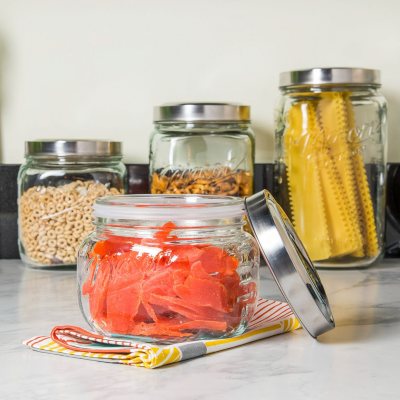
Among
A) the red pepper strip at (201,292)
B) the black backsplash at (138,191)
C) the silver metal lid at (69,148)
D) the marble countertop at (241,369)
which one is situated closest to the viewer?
the marble countertop at (241,369)

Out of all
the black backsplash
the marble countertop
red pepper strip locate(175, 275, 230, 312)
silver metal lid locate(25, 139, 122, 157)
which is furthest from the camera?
the black backsplash

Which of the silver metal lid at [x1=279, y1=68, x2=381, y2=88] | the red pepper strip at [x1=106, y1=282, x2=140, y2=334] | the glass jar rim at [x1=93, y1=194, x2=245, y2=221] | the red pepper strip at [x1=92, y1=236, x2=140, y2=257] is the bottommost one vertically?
the red pepper strip at [x1=106, y1=282, x2=140, y2=334]

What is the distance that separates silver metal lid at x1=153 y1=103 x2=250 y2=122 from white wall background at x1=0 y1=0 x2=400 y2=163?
196 millimetres

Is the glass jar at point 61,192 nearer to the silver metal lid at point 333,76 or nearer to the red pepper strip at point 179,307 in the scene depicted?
the silver metal lid at point 333,76

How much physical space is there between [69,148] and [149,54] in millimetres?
317

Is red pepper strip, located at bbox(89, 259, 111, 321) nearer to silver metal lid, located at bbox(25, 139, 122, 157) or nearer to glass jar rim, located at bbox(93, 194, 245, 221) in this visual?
glass jar rim, located at bbox(93, 194, 245, 221)

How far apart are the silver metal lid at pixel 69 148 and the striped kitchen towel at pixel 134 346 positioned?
20.8 inches

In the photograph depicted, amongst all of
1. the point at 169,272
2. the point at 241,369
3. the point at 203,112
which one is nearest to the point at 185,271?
the point at 169,272

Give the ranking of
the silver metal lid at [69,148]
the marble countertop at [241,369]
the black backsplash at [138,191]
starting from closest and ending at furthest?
the marble countertop at [241,369] → the silver metal lid at [69,148] → the black backsplash at [138,191]

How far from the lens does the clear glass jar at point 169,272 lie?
37.4 inches

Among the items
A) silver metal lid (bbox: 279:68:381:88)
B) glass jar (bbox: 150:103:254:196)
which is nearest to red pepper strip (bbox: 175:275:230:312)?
glass jar (bbox: 150:103:254:196)

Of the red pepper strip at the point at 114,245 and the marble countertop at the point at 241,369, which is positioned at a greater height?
the red pepper strip at the point at 114,245

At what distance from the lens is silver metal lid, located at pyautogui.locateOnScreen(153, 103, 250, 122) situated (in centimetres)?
148

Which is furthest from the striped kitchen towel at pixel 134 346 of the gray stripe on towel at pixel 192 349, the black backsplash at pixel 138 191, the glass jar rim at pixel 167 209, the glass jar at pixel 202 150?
the black backsplash at pixel 138 191
